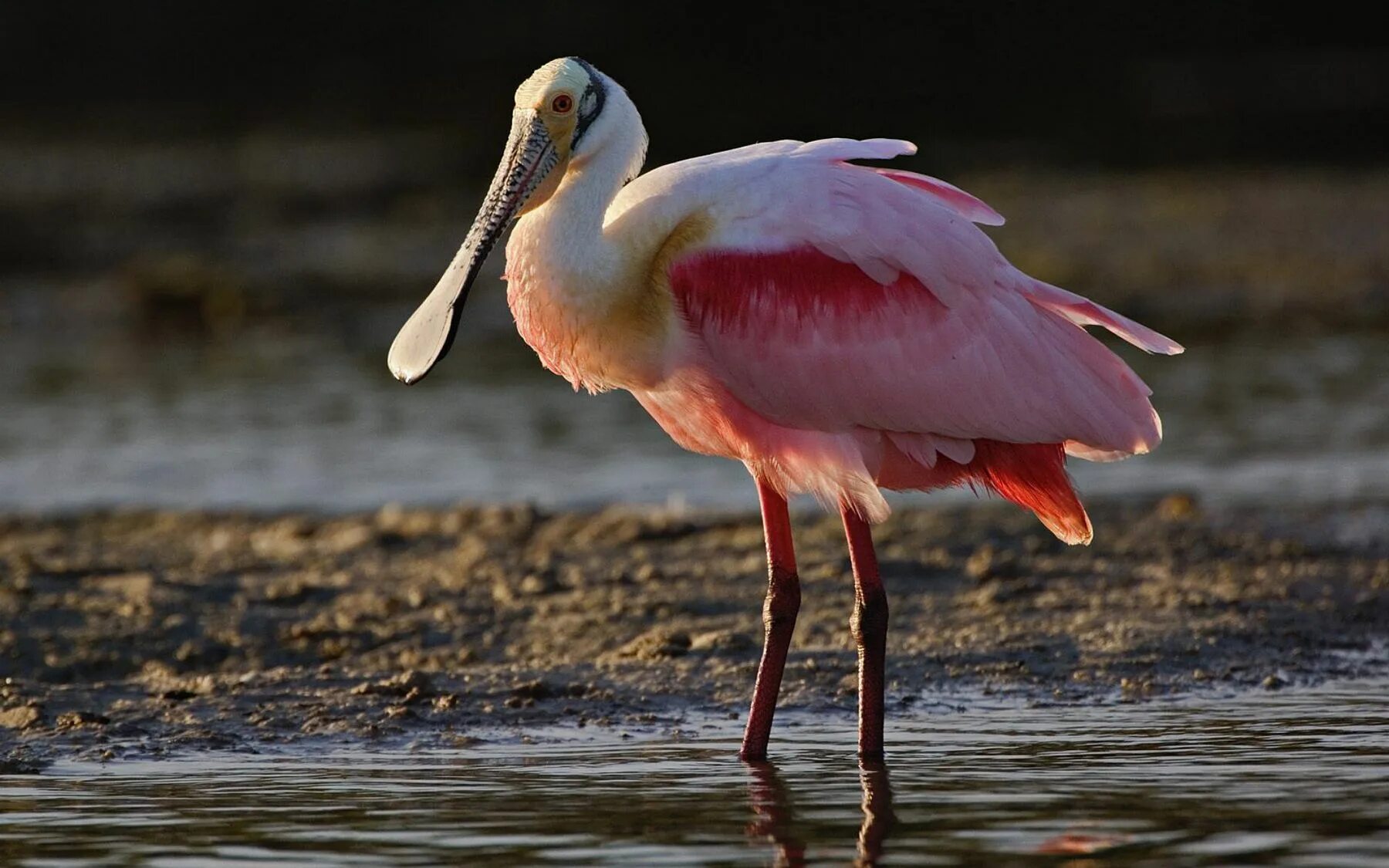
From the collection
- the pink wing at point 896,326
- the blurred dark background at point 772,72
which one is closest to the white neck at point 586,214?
the pink wing at point 896,326

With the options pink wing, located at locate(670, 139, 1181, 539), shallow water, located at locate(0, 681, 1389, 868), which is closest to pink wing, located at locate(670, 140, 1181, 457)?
pink wing, located at locate(670, 139, 1181, 539)

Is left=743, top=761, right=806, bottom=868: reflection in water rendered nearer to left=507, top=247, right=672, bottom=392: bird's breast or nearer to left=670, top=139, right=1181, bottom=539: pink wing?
left=670, top=139, right=1181, bottom=539: pink wing

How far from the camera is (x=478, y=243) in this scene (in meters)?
7.00

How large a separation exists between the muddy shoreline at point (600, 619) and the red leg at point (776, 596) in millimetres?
442

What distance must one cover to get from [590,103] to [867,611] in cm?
157

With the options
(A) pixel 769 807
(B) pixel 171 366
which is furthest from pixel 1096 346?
(B) pixel 171 366

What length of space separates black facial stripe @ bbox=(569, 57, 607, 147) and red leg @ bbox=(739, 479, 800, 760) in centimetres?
107

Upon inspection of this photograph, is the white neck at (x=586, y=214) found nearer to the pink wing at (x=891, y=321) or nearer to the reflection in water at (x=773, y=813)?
the pink wing at (x=891, y=321)

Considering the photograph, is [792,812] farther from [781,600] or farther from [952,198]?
[952,198]

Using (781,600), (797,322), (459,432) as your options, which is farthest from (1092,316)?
(459,432)

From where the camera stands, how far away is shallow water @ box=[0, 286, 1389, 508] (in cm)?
1166

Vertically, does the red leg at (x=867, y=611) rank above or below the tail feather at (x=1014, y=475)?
below

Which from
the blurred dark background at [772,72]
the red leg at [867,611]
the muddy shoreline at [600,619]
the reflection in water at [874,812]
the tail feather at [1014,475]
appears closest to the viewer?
the reflection in water at [874,812]

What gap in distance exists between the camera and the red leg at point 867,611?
6.78 m
